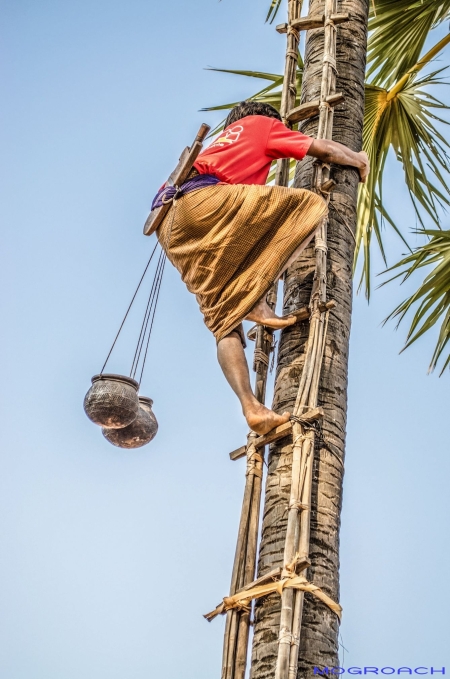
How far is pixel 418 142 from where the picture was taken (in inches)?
242

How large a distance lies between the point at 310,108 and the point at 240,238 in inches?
26.1

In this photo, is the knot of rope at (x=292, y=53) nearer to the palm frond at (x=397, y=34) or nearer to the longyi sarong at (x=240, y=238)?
the longyi sarong at (x=240, y=238)

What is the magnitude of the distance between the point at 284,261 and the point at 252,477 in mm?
702

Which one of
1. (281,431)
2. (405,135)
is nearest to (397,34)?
(405,135)

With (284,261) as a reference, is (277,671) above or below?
below

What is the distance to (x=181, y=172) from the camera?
3338 millimetres

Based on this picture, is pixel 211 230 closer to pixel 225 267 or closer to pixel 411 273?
pixel 225 267

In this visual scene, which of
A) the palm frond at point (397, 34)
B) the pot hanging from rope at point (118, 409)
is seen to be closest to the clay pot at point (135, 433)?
the pot hanging from rope at point (118, 409)

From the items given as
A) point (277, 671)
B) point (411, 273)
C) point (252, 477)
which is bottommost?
point (277, 671)

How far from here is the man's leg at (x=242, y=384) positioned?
2975mm

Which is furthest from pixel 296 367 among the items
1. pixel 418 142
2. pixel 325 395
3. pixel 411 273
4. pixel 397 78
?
pixel 397 78

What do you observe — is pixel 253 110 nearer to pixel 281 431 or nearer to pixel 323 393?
pixel 323 393

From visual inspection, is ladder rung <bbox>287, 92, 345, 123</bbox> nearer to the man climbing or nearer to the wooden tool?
the man climbing

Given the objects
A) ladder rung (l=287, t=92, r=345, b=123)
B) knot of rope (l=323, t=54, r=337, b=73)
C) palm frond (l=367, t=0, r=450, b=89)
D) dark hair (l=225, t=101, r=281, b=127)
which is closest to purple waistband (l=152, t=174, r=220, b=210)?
dark hair (l=225, t=101, r=281, b=127)
